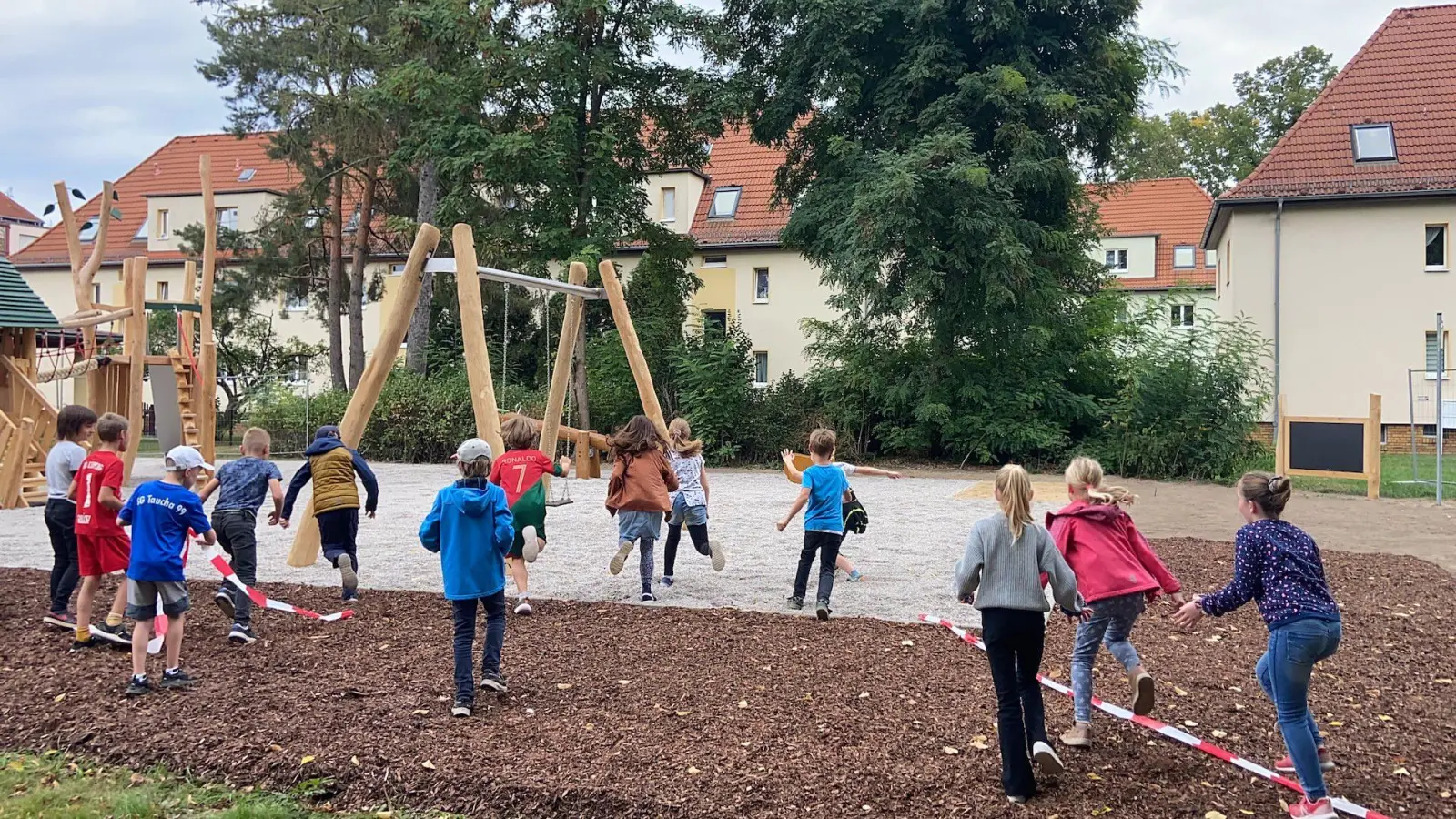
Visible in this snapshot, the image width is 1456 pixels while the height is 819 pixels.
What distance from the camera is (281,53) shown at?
2802 cm

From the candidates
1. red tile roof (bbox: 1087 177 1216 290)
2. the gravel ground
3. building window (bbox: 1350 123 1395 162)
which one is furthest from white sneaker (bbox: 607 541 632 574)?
red tile roof (bbox: 1087 177 1216 290)

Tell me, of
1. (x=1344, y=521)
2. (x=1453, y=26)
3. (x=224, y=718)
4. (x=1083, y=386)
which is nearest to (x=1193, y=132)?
(x=1453, y=26)

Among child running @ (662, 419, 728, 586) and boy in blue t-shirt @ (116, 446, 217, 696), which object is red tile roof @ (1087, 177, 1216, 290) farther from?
boy in blue t-shirt @ (116, 446, 217, 696)

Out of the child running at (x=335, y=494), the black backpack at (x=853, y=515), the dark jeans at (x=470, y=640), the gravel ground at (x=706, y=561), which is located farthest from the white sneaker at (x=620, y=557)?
the dark jeans at (x=470, y=640)

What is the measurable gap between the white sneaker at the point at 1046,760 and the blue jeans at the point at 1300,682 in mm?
879

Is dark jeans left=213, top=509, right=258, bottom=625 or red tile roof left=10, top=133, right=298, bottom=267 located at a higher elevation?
red tile roof left=10, top=133, right=298, bottom=267

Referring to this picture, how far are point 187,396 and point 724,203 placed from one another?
22564mm

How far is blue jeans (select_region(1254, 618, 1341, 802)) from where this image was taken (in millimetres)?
4188

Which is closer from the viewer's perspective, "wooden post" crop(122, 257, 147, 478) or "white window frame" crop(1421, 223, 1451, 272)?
"wooden post" crop(122, 257, 147, 478)

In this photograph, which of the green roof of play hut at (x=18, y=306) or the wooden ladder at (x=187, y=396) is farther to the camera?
the wooden ladder at (x=187, y=396)

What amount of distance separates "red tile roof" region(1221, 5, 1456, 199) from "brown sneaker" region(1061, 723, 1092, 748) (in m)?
26.3

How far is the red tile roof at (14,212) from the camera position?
73.4 meters

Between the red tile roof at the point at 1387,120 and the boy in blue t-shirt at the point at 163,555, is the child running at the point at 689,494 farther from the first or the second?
the red tile roof at the point at 1387,120

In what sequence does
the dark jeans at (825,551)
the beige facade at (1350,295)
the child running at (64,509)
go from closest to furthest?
the child running at (64,509), the dark jeans at (825,551), the beige facade at (1350,295)
